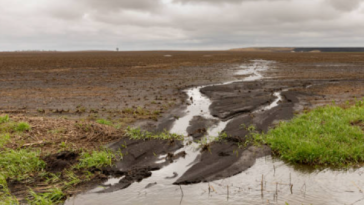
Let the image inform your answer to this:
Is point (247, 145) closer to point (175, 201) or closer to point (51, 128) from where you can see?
point (175, 201)

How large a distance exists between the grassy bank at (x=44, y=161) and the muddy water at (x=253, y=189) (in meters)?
0.80

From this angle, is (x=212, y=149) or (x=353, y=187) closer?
(x=353, y=187)

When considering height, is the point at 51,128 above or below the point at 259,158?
above

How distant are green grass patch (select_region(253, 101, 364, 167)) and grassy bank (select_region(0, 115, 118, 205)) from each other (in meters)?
5.75

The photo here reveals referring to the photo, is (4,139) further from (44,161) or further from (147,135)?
(147,135)

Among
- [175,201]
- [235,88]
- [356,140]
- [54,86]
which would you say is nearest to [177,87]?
[235,88]

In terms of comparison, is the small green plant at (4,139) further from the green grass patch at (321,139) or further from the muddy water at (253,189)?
the green grass patch at (321,139)

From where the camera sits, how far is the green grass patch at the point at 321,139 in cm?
870

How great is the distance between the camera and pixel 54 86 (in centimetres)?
2464

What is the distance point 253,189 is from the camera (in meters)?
6.98

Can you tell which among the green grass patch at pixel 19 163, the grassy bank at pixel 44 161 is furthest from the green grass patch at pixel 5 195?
the green grass patch at pixel 19 163

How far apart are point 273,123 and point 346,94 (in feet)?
35.0

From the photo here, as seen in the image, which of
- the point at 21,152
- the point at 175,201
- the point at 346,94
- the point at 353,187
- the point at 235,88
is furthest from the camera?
the point at 235,88

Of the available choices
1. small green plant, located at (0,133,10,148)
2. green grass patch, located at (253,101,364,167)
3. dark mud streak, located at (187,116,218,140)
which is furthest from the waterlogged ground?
small green plant, located at (0,133,10,148)
